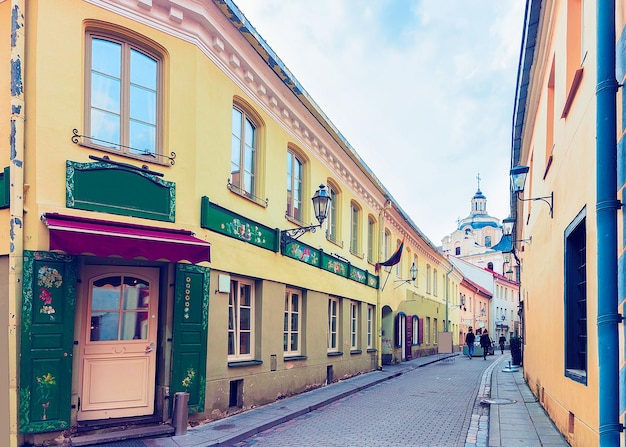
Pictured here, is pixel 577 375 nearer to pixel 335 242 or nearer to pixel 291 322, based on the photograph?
pixel 291 322

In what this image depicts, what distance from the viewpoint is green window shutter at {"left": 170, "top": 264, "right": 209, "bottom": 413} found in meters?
8.48

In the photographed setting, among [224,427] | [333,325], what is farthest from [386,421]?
[333,325]

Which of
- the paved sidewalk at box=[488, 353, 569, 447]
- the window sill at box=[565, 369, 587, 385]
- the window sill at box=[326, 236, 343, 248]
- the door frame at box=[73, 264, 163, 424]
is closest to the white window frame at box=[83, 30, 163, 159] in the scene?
the door frame at box=[73, 264, 163, 424]

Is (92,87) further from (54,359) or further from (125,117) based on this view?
(54,359)

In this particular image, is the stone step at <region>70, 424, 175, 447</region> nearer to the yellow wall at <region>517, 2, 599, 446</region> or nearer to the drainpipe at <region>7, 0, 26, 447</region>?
the drainpipe at <region>7, 0, 26, 447</region>

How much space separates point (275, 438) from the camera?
8.61m

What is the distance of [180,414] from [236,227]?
11.1 feet

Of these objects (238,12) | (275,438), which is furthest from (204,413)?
(238,12)

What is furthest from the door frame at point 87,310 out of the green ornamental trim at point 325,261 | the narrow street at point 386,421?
the green ornamental trim at point 325,261

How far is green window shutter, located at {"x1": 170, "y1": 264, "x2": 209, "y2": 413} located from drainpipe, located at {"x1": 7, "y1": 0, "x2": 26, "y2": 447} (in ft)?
7.12

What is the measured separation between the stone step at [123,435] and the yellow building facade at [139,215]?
148 mm

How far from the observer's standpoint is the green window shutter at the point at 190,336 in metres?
8.48

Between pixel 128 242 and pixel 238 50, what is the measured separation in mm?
4405

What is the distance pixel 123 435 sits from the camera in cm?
758
